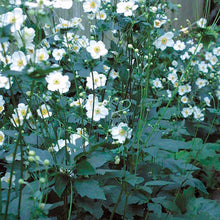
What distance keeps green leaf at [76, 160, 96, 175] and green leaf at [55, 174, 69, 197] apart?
68 mm

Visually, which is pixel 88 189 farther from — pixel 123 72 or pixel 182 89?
pixel 182 89

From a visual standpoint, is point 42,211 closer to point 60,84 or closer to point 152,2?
point 60,84

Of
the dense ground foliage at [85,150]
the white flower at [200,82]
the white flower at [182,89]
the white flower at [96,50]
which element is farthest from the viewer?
the white flower at [200,82]

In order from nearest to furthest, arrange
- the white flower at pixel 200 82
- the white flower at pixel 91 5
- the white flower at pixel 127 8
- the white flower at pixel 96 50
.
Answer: the white flower at pixel 96 50 → the white flower at pixel 127 8 → the white flower at pixel 91 5 → the white flower at pixel 200 82

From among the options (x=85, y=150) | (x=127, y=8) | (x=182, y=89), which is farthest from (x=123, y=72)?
(x=182, y=89)

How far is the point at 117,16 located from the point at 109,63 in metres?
0.39

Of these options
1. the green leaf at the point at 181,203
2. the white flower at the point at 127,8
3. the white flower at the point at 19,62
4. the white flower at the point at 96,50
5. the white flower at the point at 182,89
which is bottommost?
the green leaf at the point at 181,203

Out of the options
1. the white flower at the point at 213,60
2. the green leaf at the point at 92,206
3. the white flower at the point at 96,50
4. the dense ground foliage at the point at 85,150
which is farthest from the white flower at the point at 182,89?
the green leaf at the point at 92,206

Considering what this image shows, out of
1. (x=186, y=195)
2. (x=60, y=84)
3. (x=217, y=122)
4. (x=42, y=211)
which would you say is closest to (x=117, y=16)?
(x=60, y=84)

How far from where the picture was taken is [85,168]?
1103mm

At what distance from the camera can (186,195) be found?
1118 mm

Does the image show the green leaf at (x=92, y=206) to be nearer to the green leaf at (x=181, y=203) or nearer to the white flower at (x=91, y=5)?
the green leaf at (x=181, y=203)

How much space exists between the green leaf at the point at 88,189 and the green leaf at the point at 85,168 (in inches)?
2.4

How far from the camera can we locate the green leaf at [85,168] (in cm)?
109
